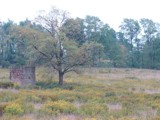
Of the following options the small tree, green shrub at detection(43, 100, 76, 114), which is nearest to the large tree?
the small tree

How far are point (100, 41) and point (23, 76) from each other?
131 feet

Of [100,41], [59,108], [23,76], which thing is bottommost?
[59,108]

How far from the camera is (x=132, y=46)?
289 ft

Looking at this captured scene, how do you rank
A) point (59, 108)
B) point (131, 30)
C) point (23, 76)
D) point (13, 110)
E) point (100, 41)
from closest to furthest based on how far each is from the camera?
point (13, 110) → point (59, 108) → point (23, 76) → point (100, 41) → point (131, 30)

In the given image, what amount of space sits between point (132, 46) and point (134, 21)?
23.3 feet

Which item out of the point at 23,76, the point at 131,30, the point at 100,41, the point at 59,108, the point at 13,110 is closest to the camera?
the point at 13,110

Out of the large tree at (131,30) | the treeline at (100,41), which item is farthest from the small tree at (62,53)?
the large tree at (131,30)

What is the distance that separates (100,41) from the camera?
70.4 metres

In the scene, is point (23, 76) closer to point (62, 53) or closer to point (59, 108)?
point (62, 53)

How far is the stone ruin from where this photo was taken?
31.6m

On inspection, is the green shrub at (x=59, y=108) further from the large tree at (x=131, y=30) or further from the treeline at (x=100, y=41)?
the large tree at (x=131, y=30)

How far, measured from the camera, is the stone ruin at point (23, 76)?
31.6m

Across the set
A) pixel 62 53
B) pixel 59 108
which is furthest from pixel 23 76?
pixel 59 108

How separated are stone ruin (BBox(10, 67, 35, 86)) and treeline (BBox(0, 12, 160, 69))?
4.19 feet
